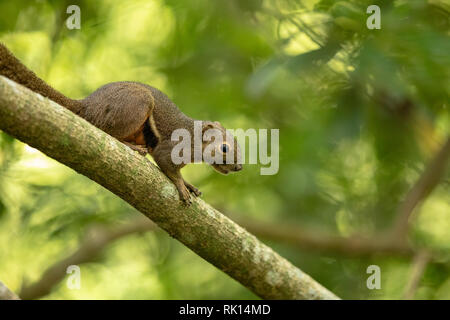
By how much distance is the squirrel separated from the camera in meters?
3.59

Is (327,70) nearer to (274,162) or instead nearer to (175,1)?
(274,162)

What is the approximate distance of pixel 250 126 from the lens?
21.6 ft

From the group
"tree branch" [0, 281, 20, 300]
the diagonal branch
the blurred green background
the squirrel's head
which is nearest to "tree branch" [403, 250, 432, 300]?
the blurred green background

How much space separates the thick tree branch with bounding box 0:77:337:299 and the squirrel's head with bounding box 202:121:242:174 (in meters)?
0.50

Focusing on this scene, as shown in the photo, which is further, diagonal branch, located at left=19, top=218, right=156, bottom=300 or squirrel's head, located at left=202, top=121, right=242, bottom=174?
diagonal branch, located at left=19, top=218, right=156, bottom=300

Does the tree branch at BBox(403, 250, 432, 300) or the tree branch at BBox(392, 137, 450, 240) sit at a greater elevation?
the tree branch at BBox(392, 137, 450, 240)

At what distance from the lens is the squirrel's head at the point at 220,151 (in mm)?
4230

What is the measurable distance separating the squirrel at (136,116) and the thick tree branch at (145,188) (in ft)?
0.64

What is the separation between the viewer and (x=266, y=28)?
6410mm

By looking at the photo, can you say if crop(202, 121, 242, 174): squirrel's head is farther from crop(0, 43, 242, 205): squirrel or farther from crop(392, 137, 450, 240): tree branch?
crop(392, 137, 450, 240): tree branch

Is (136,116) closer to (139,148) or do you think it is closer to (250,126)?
(139,148)

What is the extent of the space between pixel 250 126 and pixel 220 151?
2398 millimetres

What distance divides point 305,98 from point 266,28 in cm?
95

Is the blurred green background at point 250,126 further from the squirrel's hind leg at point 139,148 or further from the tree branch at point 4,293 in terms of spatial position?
the tree branch at point 4,293
